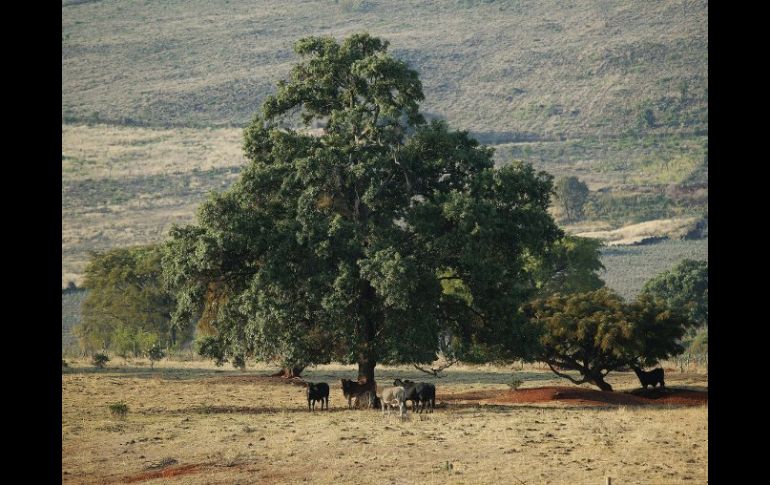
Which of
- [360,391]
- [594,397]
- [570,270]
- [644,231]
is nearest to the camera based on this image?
[360,391]

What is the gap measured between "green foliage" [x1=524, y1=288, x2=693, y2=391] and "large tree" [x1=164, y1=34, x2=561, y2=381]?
4.36 meters

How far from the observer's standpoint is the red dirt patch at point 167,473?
30000 millimetres

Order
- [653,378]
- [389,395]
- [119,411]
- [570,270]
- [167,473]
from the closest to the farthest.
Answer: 1. [167,473]
2. [389,395]
3. [119,411]
4. [653,378]
5. [570,270]

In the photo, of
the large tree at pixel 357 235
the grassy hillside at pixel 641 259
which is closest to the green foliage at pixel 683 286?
the grassy hillside at pixel 641 259

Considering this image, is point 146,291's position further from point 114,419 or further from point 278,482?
point 278,482

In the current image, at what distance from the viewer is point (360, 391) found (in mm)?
44438

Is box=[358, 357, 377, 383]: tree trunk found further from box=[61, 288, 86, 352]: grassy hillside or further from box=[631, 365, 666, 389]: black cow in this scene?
box=[61, 288, 86, 352]: grassy hillside

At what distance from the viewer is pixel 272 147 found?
46.7m

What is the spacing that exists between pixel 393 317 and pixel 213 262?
6.57 m

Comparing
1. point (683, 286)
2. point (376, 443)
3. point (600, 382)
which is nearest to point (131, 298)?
point (683, 286)

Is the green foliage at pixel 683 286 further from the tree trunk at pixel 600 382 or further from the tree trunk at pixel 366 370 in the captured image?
the tree trunk at pixel 366 370

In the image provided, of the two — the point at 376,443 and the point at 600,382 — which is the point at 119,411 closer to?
the point at 376,443

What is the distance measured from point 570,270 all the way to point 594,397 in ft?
156
